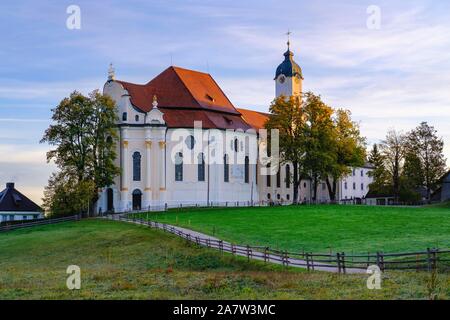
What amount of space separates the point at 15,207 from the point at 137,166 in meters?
21.6

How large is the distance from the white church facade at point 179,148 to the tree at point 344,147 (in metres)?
6.77

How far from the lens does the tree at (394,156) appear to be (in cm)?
9706

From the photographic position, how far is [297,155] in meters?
81.7

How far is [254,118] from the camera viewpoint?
97.1 m

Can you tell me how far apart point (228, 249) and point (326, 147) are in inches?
1654

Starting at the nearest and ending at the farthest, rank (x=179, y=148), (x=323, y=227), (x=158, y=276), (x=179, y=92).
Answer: (x=158, y=276), (x=323, y=227), (x=179, y=148), (x=179, y=92)

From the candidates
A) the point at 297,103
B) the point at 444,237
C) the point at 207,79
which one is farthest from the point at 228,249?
the point at 207,79

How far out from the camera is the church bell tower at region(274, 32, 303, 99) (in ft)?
336

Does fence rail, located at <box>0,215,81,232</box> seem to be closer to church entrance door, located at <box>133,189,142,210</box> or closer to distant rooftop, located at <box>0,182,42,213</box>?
church entrance door, located at <box>133,189,142,210</box>

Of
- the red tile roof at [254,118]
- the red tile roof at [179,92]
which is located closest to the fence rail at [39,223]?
the red tile roof at [179,92]

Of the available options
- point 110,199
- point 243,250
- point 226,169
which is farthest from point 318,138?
Result: point 243,250

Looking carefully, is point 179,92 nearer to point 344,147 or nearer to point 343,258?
point 344,147

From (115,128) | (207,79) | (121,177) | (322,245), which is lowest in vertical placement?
(322,245)
